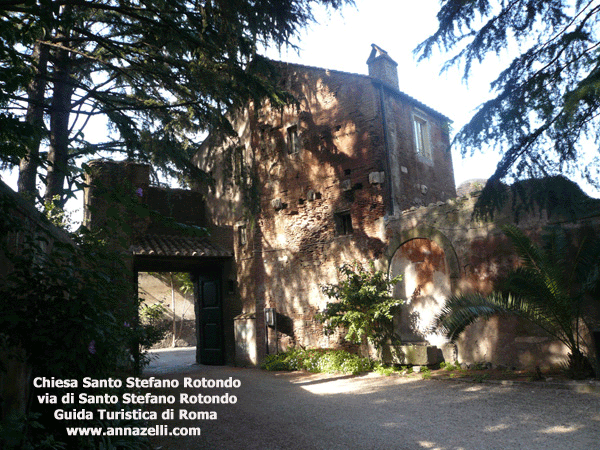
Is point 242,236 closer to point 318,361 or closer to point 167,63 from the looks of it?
point 318,361

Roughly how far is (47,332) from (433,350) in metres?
8.05

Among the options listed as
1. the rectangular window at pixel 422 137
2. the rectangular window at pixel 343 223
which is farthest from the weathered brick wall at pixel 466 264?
the rectangular window at pixel 422 137

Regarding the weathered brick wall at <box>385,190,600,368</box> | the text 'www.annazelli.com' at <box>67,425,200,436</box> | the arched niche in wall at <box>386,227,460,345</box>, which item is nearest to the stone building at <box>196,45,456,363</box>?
the arched niche in wall at <box>386,227,460,345</box>

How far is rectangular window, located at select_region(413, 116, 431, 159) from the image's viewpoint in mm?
12930

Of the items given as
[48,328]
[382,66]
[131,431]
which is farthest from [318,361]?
[48,328]

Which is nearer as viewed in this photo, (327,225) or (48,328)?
(48,328)

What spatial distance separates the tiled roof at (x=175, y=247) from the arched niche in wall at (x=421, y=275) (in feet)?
19.0

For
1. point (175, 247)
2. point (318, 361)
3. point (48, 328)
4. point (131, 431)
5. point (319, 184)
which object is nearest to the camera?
point (48, 328)

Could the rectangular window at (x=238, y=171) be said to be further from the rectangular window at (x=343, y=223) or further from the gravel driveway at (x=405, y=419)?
the gravel driveway at (x=405, y=419)

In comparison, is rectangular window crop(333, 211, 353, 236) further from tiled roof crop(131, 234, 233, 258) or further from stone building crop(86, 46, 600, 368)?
tiled roof crop(131, 234, 233, 258)

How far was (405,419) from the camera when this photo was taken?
5.50 metres

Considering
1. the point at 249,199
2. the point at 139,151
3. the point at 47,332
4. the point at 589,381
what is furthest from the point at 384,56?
the point at 47,332

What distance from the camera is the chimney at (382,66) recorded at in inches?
510

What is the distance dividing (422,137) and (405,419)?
9752 mm
